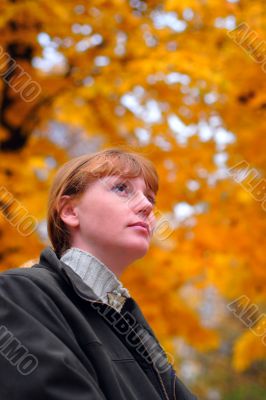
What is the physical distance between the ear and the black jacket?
5.8 inches

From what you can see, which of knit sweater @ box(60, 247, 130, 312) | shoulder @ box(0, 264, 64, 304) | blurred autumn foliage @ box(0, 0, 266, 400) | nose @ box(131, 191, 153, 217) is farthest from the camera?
blurred autumn foliage @ box(0, 0, 266, 400)

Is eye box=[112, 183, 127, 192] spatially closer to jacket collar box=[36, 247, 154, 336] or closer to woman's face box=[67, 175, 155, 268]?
woman's face box=[67, 175, 155, 268]

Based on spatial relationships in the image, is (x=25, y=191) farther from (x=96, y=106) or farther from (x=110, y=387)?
(x=110, y=387)

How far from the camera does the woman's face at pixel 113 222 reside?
1.73 m

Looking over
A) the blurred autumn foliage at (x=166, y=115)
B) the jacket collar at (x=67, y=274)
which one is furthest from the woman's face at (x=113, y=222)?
the blurred autumn foliage at (x=166, y=115)

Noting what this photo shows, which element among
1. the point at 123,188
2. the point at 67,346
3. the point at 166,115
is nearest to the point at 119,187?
the point at 123,188

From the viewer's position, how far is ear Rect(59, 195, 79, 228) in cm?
181

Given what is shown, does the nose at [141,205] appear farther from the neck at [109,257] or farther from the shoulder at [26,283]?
the shoulder at [26,283]

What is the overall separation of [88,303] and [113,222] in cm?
25

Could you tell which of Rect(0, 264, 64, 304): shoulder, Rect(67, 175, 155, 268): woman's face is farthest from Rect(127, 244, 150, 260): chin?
Rect(0, 264, 64, 304): shoulder

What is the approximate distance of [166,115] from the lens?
5168 mm

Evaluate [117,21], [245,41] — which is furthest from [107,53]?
[245,41]

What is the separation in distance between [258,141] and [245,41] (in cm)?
70

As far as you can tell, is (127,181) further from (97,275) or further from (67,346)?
(67,346)
